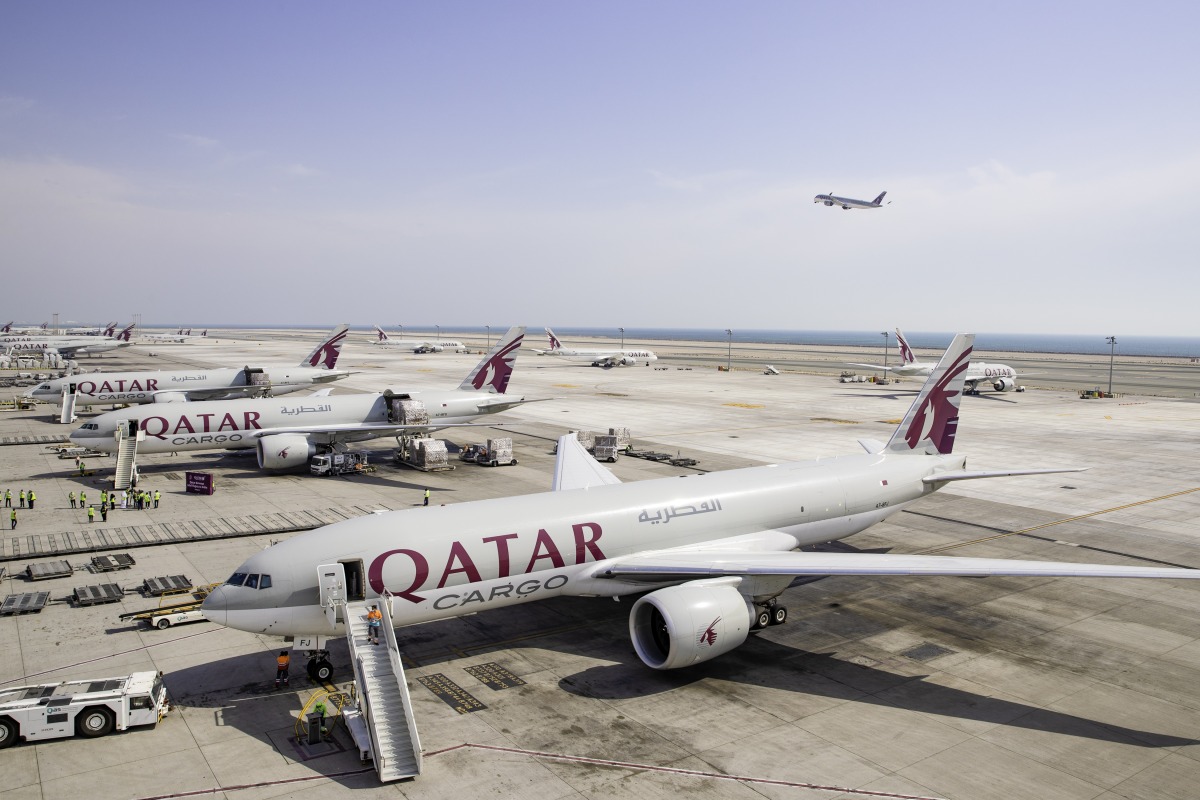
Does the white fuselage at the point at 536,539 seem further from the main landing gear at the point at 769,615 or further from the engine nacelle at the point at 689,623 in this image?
the engine nacelle at the point at 689,623

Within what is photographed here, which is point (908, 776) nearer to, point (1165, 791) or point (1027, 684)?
point (1165, 791)

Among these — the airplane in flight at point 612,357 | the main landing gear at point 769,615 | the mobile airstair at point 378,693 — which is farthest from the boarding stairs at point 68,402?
the airplane in flight at point 612,357

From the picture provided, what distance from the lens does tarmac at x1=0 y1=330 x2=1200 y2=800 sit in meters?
16.1

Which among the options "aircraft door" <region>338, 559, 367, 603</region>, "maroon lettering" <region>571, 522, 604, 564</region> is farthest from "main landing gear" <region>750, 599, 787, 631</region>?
A: "aircraft door" <region>338, 559, 367, 603</region>

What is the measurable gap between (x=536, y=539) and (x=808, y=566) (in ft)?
25.5

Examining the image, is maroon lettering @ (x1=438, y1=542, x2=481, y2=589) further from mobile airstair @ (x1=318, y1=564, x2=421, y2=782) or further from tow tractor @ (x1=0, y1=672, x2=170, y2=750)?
tow tractor @ (x1=0, y1=672, x2=170, y2=750)

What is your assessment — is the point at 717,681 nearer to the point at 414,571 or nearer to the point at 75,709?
the point at 414,571

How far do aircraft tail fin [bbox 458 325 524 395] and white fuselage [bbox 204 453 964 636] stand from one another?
3112cm

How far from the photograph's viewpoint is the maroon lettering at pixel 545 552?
21875 mm

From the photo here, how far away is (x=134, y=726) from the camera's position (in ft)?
58.3

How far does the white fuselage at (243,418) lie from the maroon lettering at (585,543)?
104 feet

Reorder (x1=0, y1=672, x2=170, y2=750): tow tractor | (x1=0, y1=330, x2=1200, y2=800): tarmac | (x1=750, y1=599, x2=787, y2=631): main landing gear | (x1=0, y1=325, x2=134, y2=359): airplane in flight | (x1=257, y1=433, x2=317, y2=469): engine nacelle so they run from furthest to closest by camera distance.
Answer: (x1=0, y1=325, x2=134, y2=359): airplane in flight → (x1=257, y1=433, x2=317, y2=469): engine nacelle → (x1=750, y1=599, x2=787, y2=631): main landing gear → (x1=0, y1=672, x2=170, y2=750): tow tractor → (x1=0, y1=330, x2=1200, y2=800): tarmac

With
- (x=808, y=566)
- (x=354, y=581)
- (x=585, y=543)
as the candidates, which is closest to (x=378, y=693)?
(x=354, y=581)

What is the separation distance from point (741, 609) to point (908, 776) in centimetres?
603
